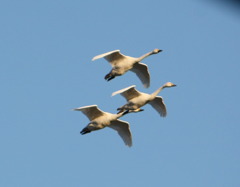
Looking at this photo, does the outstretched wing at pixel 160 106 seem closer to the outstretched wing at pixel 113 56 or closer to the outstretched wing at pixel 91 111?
the outstretched wing at pixel 113 56

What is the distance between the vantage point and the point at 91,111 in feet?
97.1

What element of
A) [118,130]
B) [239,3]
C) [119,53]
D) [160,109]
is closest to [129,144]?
[118,130]

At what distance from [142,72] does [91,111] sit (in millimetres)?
5026

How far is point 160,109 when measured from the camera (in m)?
34.2

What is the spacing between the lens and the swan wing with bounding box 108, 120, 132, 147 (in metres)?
32.3

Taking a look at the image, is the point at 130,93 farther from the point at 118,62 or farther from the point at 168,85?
the point at 168,85

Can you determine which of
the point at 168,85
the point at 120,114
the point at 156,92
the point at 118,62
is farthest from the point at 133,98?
the point at 168,85

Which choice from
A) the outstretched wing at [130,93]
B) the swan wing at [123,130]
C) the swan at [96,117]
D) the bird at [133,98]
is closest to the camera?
the swan at [96,117]

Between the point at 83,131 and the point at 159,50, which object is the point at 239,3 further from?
the point at 159,50

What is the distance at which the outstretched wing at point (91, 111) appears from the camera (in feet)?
96.8

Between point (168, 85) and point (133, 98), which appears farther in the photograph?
point (168, 85)

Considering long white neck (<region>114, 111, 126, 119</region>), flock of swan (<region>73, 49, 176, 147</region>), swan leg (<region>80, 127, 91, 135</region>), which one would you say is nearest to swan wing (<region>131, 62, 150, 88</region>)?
flock of swan (<region>73, 49, 176, 147</region>)

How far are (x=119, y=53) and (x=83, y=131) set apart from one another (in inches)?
198

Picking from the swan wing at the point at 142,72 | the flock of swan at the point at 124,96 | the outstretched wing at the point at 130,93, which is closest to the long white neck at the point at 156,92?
the flock of swan at the point at 124,96
